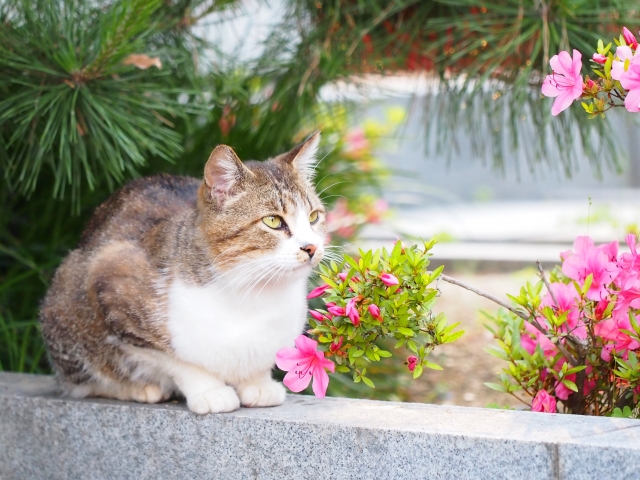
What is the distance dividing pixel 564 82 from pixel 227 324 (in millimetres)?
845

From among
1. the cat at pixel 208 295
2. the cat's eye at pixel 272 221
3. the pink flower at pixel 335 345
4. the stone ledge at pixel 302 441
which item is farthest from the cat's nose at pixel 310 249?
the stone ledge at pixel 302 441

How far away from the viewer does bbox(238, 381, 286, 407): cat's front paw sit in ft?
5.74

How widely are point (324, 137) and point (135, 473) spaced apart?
170 cm

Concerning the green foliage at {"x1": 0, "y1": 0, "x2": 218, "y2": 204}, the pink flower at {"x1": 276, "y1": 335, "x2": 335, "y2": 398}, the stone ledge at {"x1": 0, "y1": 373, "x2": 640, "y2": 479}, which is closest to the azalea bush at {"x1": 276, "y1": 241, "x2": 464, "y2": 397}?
the pink flower at {"x1": 276, "y1": 335, "x2": 335, "y2": 398}

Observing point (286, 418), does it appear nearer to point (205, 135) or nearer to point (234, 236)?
point (234, 236)

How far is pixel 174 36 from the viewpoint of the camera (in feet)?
8.20

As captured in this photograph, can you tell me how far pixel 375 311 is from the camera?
1.46m

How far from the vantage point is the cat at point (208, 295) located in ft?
5.52

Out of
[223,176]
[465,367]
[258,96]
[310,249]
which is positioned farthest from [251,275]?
[465,367]

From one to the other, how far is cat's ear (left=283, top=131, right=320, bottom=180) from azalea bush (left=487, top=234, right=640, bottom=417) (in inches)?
24.0

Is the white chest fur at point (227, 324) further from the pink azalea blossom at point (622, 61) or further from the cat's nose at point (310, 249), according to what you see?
the pink azalea blossom at point (622, 61)

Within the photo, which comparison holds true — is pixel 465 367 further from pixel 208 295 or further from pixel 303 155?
pixel 208 295

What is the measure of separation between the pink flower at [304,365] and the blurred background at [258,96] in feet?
1.92

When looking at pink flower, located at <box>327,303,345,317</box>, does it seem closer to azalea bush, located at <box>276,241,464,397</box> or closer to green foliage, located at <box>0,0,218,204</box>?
azalea bush, located at <box>276,241,464,397</box>
